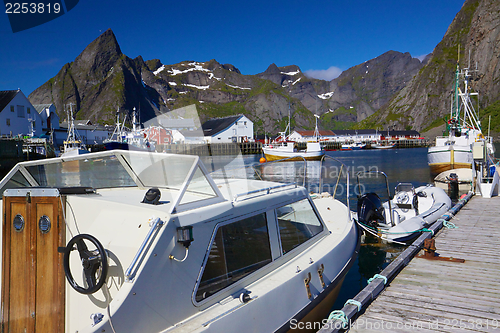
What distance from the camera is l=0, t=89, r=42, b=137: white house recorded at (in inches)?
2019

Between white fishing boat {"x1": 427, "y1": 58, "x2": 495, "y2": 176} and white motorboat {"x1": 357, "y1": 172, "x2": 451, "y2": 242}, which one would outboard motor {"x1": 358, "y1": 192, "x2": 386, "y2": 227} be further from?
white fishing boat {"x1": 427, "y1": 58, "x2": 495, "y2": 176}

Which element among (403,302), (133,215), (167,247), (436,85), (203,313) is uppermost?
(436,85)

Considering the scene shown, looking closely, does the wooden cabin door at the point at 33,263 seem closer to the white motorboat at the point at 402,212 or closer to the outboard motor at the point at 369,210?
the white motorboat at the point at 402,212

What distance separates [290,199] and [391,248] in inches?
290

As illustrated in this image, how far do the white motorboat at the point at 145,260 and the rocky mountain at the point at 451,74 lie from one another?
15300 cm

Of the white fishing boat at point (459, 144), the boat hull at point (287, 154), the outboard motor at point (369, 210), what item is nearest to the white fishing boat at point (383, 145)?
the boat hull at point (287, 154)

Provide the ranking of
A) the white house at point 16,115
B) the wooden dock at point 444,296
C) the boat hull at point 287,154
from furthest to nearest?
1. the boat hull at point 287,154
2. the white house at point 16,115
3. the wooden dock at point 444,296

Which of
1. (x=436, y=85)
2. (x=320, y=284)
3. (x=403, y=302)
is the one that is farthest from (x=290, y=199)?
(x=436, y=85)

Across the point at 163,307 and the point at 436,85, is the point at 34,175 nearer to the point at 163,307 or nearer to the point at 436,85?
the point at 163,307

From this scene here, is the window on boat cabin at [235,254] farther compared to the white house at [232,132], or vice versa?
the white house at [232,132]

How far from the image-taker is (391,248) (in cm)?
1087

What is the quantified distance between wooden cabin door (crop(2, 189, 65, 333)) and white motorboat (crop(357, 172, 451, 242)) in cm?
822

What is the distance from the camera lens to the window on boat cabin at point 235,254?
3.57 m

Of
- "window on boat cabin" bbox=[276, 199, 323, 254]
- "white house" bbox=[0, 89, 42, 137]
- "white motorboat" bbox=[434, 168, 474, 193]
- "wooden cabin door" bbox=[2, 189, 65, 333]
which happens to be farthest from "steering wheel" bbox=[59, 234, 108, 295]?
"white house" bbox=[0, 89, 42, 137]
